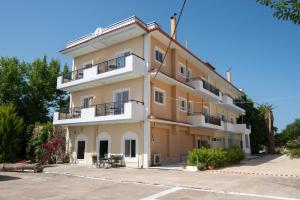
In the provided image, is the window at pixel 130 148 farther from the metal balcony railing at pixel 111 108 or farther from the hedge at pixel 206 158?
the hedge at pixel 206 158

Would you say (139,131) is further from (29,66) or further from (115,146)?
(29,66)

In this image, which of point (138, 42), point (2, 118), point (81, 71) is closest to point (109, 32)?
point (138, 42)

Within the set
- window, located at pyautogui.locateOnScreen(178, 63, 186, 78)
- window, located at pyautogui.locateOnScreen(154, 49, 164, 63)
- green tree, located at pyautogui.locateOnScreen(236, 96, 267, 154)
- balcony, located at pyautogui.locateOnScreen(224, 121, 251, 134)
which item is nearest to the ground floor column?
window, located at pyautogui.locateOnScreen(154, 49, 164, 63)

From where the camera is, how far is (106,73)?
856 inches

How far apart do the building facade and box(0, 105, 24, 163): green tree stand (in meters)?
4.13

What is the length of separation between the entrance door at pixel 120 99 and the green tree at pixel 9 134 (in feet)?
35.8

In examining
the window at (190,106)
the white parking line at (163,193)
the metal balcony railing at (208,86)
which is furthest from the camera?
the metal balcony railing at (208,86)

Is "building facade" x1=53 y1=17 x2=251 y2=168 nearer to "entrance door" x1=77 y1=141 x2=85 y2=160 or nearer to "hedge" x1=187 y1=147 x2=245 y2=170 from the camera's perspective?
"entrance door" x1=77 y1=141 x2=85 y2=160

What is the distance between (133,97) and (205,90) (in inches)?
386

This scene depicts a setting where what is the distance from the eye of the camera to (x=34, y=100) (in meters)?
35.8

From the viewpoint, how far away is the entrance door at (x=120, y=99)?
67.7ft

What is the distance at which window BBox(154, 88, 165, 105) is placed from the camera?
2190 centimetres

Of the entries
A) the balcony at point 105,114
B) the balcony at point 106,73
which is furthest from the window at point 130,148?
the balcony at point 106,73

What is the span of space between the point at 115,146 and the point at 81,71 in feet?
27.0
